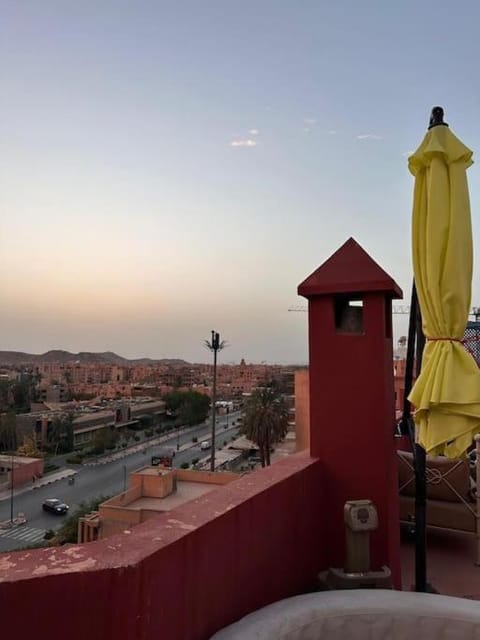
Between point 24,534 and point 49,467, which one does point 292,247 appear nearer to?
point 24,534

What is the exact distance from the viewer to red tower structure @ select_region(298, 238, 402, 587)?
2.95m

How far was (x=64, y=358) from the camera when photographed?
164000mm

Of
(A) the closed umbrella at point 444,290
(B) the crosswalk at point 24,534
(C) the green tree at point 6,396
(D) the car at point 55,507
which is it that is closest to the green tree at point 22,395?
(C) the green tree at point 6,396

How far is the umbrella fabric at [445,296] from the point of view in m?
2.20

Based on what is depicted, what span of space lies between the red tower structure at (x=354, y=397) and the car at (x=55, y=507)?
31.5 metres

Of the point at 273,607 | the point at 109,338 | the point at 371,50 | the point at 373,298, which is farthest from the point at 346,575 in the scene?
the point at 109,338

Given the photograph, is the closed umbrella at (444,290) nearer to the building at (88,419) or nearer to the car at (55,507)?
the car at (55,507)

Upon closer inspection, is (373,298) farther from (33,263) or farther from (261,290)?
(33,263)

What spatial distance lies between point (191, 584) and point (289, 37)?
752 cm

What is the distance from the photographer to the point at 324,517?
3.01 m

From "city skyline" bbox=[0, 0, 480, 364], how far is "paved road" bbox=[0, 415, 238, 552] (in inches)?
801

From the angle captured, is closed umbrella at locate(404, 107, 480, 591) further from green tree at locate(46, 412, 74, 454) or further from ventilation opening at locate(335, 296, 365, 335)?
green tree at locate(46, 412, 74, 454)

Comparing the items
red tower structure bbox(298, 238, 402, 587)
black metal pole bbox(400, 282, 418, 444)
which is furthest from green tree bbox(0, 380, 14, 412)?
black metal pole bbox(400, 282, 418, 444)

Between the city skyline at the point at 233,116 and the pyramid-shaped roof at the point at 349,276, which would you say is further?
the city skyline at the point at 233,116
